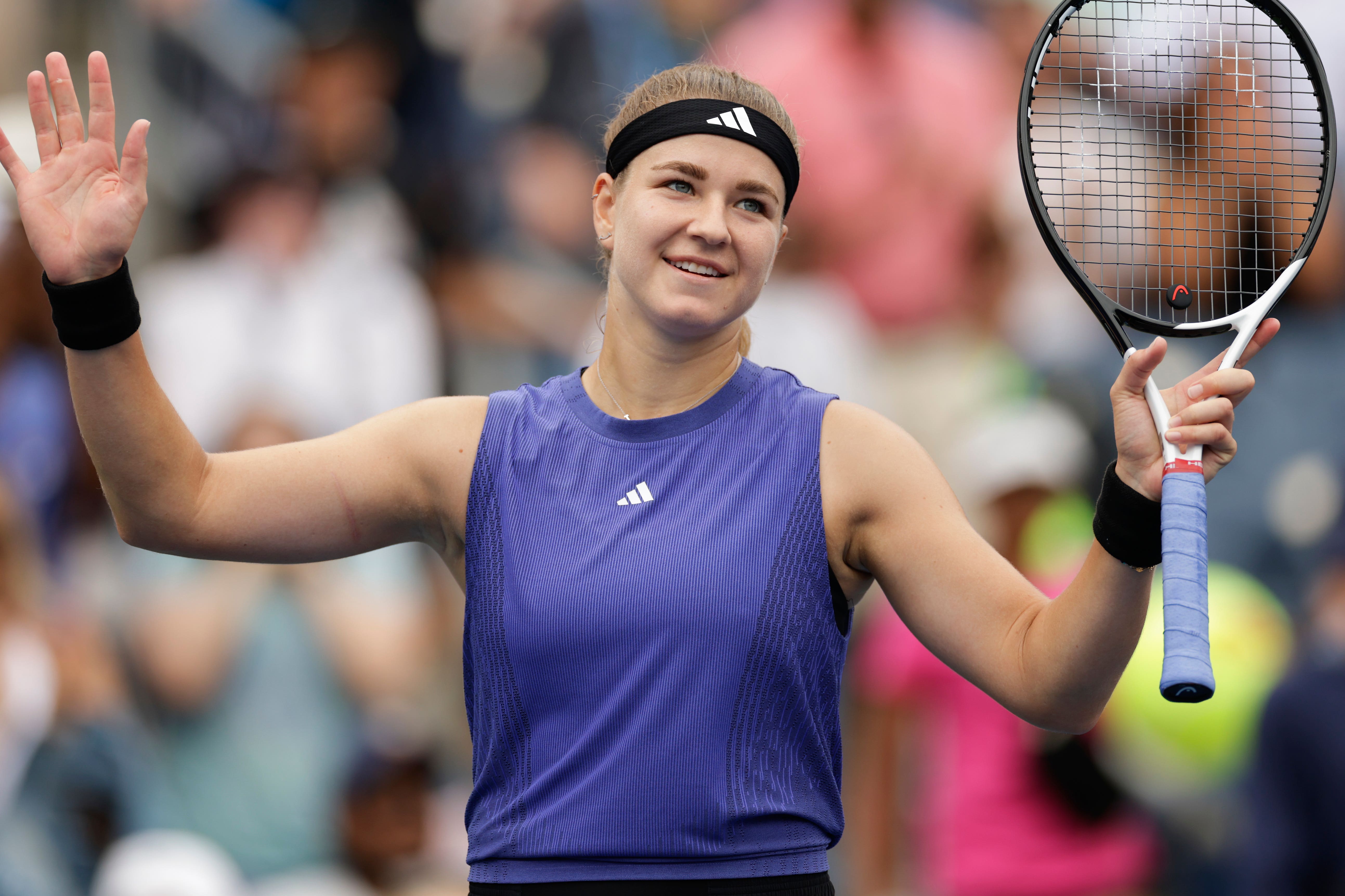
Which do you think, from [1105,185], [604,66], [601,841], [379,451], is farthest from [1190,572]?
[604,66]

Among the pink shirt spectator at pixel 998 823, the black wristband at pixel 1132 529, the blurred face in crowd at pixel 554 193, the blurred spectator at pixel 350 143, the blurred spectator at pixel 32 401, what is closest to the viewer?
the black wristband at pixel 1132 529

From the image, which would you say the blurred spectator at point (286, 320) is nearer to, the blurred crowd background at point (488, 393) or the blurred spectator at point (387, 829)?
the blurred crowd background at point (488, 393)

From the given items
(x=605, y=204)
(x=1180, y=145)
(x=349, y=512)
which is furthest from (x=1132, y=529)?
(x=1180, y=145)

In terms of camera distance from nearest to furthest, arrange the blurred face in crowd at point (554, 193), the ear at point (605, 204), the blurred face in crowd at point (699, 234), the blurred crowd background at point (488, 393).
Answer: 1. the blurred face in crowd at point (699, 234)
2. the ear at point (605, 204)
3. the blurred crowd background at point (488, 393)
4. the blurred face in crowd at point (554, 193)

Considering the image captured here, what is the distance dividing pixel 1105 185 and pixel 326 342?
3030 mm

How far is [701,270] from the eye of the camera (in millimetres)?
2611

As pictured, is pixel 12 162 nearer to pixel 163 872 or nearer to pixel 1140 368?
pixel 1140 368

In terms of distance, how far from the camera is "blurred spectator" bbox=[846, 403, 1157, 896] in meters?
5.00

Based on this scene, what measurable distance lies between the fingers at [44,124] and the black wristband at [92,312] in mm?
Result: 213

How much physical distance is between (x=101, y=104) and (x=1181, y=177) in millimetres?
4063

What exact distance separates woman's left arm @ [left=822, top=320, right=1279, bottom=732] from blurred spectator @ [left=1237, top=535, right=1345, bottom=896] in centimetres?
246

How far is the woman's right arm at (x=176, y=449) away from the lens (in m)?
2.48

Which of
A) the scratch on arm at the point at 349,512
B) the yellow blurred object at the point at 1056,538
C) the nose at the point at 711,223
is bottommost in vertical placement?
the yellow blurred object at the point at 1056,538

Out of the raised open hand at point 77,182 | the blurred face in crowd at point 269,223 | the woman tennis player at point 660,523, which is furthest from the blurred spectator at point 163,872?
the raised open hand at point 77,182
